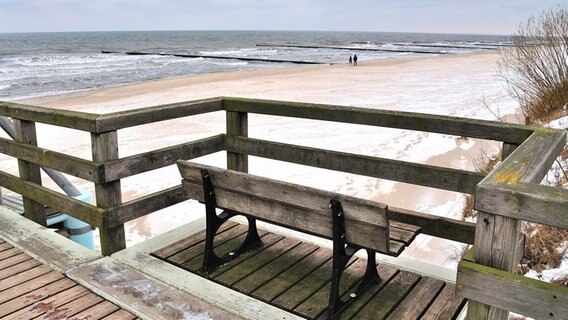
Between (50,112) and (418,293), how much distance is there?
2.81 meters

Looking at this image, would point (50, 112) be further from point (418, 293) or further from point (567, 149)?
point (567, 149)

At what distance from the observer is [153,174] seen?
8.30m

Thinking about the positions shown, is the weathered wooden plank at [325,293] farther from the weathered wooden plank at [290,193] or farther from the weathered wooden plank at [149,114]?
the weathered wooden plank at [149,114]

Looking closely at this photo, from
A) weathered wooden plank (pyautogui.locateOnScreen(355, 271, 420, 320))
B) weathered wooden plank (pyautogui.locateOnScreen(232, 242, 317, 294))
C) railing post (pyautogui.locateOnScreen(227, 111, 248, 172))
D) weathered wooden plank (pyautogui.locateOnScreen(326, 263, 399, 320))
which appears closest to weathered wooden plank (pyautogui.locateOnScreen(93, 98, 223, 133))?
railing post (pyautogui.locateOnScreen(227, 111, 248, 172))

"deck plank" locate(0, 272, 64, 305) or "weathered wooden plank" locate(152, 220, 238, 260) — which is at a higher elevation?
"deck plank" locate(0, 272, 64, 305)

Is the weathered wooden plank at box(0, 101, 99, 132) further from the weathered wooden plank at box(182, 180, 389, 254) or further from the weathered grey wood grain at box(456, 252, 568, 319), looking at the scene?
the weathered grey wood grain at box(456, 252, 568, 319)

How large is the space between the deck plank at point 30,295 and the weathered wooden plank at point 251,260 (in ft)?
3.03

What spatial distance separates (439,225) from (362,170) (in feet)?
2.08

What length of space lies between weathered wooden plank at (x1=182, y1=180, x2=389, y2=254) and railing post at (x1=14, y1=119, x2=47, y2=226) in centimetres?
144

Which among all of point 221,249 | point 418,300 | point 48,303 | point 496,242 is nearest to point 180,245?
point 221,249

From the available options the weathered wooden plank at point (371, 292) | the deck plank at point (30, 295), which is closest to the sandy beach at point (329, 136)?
the weathered wooden plank at point (371, 292)

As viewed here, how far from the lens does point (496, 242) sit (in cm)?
184

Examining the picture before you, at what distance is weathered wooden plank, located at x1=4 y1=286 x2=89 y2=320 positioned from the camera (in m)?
2.85

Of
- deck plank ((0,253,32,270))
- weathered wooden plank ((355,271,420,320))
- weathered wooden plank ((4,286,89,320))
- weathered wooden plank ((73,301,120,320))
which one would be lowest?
weathered wooden plank ((355,271,420,320))
